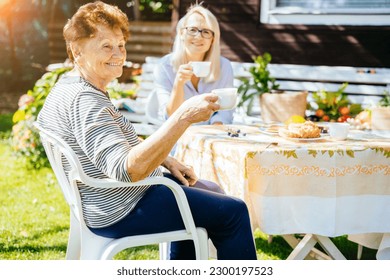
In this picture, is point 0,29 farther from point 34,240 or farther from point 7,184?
point 34,240

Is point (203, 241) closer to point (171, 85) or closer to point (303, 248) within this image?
point (303, 248)

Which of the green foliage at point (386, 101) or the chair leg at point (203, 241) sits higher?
the green foliage at point (386, 101)

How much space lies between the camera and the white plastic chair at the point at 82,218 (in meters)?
2.10

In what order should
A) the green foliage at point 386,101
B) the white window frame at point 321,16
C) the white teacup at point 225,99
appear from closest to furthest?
the white teacup at point 225,99 < the green foliage at point 386,101 < the white window frame at point 321,16

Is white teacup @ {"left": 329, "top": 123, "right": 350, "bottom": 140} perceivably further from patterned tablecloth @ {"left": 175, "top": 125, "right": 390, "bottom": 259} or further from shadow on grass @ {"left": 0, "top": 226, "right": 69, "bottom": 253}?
shadow on grass @ {"left": 0, "top": 226, "right": 69, "bottom": 253}

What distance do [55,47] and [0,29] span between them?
4.41ft

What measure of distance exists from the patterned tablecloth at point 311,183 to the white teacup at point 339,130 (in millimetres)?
82

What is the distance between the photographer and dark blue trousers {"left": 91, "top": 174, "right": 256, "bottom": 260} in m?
2.20

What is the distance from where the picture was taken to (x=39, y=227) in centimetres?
397

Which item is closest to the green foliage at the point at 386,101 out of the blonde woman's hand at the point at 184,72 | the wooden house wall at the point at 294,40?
the wooden house wall at the point at 294,40

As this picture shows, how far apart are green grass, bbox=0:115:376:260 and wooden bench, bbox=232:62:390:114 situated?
6.76ft

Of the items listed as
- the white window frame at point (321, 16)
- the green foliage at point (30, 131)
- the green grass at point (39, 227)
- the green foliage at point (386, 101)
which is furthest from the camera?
the white window frame at point (321, 16)

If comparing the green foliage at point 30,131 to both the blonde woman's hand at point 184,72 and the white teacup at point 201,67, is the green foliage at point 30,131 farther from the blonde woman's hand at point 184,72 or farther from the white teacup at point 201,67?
the white teacup at point 201,67
